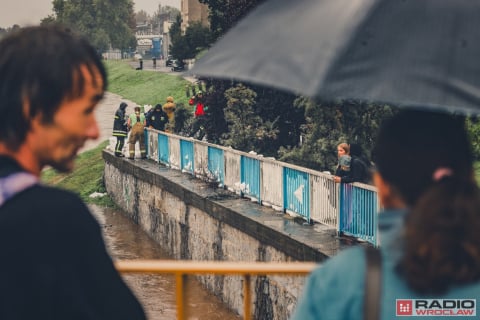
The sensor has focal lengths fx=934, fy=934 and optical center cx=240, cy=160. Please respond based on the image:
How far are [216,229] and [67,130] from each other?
1307 cm

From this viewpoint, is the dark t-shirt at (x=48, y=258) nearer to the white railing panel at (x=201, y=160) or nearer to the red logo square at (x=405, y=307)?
the red logo square at (x=405, y=307)

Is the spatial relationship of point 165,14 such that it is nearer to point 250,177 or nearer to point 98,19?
point 98,19

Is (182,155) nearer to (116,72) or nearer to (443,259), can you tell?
(443,259)

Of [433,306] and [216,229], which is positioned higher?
[433,306]

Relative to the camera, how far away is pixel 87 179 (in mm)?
32438

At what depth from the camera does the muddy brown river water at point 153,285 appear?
14461 mm

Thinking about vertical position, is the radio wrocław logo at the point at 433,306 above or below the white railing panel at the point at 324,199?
above

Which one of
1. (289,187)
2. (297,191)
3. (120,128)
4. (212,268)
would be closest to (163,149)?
(120,128)

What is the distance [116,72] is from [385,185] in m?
76.4

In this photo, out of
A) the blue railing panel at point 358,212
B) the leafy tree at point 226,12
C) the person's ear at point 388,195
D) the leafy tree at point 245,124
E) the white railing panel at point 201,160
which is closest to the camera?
the person's ear at point 388,195

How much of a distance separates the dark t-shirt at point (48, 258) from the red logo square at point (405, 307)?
731 millimetres

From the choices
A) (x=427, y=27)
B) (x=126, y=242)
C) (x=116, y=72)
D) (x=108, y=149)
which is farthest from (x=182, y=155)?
(x=116, y=72)

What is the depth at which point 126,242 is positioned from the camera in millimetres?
21438

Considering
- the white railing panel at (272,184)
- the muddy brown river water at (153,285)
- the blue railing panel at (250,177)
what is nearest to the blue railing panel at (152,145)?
the muddy brown river water at (153,285)
